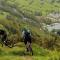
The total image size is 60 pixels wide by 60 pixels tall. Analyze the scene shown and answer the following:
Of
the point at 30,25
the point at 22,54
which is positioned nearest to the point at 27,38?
the point at 30,25

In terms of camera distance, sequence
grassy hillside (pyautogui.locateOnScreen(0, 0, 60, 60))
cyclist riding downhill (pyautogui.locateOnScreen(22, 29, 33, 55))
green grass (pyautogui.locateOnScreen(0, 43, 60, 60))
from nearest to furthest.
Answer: green grass (pyautogui.locateOnScreen(0, 43, 60, 60)), grassy hillside (pyautogui.locateOnScreen(0, 0, 60, 60)), cyclist riding downhill (pyautogui.locateOnScreen(22, 29, 33, 55))

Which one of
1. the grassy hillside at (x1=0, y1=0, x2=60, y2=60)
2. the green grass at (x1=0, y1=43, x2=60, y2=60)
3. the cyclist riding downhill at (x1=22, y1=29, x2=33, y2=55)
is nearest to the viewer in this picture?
the green grass at (x1=0, y1=43, x2=60, y2=60)

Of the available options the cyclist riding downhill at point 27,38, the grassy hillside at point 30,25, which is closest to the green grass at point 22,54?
the grassy hillside at point 30,25

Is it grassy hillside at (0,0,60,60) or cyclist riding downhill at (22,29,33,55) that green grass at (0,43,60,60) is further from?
cyclist riding downhill at (22,29,33,55)

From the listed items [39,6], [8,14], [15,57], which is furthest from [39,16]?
[15,57]

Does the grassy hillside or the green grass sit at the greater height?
the grassy hillside

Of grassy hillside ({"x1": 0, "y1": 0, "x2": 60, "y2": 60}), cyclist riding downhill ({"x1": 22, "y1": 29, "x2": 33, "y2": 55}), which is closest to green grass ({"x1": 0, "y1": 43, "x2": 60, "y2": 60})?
grassy hillside ({"x1": 0, "y1": 0, "x2": 60, "y2": 60})

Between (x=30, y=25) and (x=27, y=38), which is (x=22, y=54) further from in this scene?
(x=30, y=25)

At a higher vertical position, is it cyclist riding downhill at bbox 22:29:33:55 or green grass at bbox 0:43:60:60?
cyclist riding downhill at bbox 22:29:33:55

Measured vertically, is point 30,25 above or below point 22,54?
above

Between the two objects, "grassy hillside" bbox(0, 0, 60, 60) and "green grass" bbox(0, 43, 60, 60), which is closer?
"green grass" bbox(0, 43, 60, 60)

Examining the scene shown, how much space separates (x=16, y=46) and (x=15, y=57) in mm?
412

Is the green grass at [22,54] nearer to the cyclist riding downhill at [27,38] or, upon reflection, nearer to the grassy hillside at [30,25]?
the grassy hillside at [30,25]

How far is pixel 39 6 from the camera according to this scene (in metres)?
10.8
